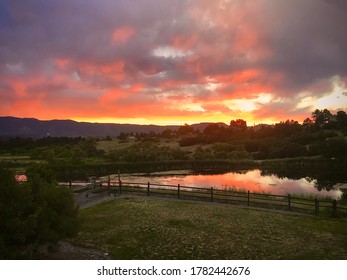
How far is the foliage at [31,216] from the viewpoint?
50.1 feet

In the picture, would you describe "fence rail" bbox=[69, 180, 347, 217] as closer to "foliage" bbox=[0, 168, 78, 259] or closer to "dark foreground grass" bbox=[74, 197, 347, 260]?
"dark foreground grass" bbox=[74, 197, 347, 260]

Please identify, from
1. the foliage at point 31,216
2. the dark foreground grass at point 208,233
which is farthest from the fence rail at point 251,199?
the foliage at point 31,216

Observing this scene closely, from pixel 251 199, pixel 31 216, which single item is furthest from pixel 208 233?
pixel 251 199

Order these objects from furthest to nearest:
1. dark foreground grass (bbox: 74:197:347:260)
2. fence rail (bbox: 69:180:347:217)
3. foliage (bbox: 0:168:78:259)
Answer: fence rail (bbox: 69:180:347:217) → dark foreground grass (bbox: 74:197:347:260) → foliage (bbox: 0:168:78:259)

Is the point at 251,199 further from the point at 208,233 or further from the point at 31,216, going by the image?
the point at 31,216

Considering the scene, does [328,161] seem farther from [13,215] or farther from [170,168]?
[13,215]

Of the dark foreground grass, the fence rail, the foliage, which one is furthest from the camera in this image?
the fence rail

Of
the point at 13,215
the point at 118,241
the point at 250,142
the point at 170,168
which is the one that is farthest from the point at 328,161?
the point at 13,215

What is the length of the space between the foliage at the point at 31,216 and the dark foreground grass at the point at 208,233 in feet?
11.7

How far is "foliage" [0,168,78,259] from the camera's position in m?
15.3

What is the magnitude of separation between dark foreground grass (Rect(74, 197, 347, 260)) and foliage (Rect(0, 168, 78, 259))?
356cm

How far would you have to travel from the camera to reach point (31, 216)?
15.8m

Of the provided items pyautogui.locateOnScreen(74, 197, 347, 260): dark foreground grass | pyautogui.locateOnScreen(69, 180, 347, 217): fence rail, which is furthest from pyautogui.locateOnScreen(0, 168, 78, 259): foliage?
pyautogui.locateOnScreen(69, 180, 347, 217): fence rail
